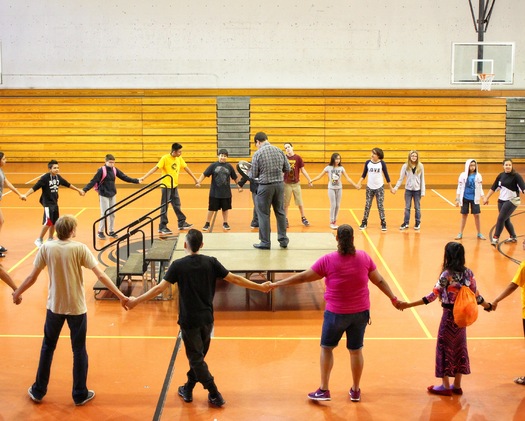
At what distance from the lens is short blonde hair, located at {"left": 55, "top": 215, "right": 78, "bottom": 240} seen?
743 centimetres

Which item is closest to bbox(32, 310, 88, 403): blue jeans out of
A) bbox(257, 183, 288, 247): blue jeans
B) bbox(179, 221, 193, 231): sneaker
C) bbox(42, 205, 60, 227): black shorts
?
bbox(257, 183, 288, 247): blue jeans

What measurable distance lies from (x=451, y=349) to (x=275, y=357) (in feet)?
7.51

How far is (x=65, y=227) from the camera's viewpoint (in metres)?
7.43

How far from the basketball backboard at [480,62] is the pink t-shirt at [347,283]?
18.1 metres

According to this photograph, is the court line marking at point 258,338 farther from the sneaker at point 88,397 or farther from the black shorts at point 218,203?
the black shorts at point 218,203

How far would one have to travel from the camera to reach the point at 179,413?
7.44 metres

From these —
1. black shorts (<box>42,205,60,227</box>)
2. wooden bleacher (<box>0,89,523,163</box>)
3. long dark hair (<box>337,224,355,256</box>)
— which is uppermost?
wooden bleacher (<box>0,89,523,163</box>)

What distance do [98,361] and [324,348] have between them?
2981 millimetres

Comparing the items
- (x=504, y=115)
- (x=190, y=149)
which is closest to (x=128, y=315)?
(x=190, y=149)

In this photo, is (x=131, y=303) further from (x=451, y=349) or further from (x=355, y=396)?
(x=451, y=349)

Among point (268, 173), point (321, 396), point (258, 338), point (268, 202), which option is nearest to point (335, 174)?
point (268, 202)

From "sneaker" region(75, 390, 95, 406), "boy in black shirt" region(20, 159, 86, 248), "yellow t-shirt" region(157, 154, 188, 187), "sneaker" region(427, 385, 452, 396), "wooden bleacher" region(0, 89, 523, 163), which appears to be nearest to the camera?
"sneaker" region(75, 390, 95, 406)

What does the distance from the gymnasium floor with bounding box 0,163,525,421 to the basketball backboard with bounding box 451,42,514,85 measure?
36.9 ft

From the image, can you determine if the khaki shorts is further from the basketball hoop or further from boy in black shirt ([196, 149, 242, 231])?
the basketball hoop
